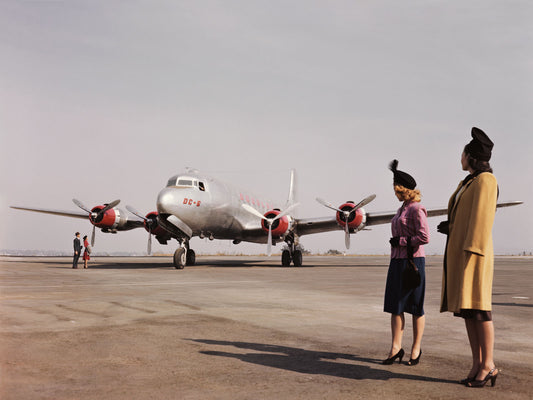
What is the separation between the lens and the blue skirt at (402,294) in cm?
558

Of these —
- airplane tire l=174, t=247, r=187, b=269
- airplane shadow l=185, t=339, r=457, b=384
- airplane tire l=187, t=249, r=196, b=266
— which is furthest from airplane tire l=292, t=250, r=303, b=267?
airplane shadow l=185, t=339, r=457, b=384

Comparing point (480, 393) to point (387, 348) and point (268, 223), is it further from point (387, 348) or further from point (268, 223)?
point (268, 223)

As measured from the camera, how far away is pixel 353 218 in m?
29.5

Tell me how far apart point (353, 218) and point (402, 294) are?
953 inches

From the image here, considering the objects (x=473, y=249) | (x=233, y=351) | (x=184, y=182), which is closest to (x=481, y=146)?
(x=473, y=249)

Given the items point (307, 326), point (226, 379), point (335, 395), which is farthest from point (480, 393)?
point (307, 326)

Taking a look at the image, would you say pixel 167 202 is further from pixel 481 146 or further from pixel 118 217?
pixel 481 146

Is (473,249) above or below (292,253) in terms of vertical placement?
above

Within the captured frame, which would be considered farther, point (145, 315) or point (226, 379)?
point (145, 315)

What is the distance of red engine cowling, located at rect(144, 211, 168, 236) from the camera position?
2870cm

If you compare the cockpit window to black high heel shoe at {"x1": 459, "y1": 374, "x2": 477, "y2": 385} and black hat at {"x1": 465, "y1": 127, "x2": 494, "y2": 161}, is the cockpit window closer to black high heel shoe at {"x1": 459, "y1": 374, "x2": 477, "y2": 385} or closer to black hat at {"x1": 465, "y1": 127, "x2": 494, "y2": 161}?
black hat at {"x1": 465, "y1": 127, "x2": 494, "y2": 161}

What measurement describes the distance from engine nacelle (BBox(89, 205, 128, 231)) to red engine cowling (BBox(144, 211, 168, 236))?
2149 millimetres

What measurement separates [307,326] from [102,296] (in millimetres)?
5596

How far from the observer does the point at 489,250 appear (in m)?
4.80
